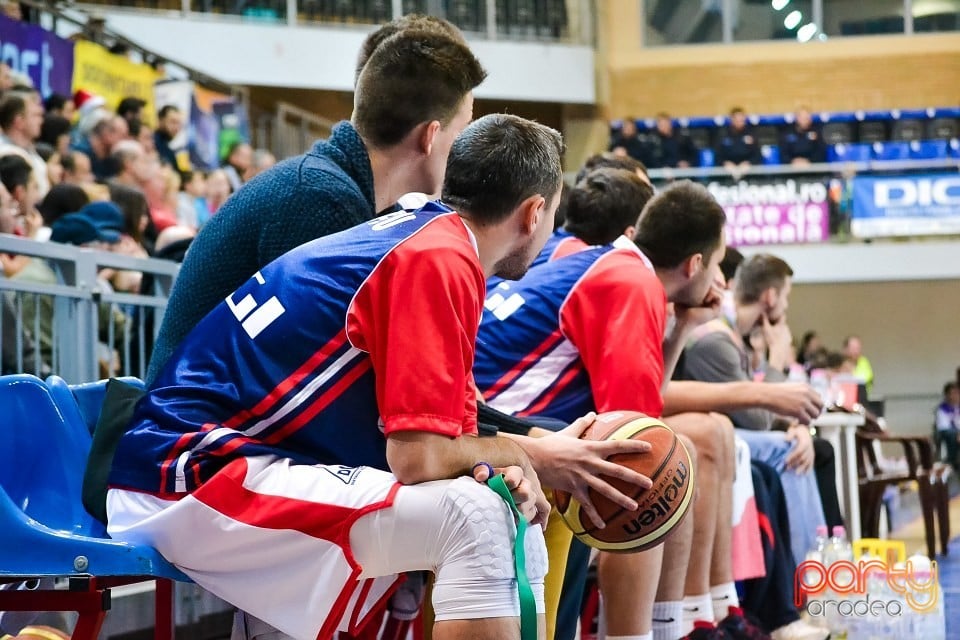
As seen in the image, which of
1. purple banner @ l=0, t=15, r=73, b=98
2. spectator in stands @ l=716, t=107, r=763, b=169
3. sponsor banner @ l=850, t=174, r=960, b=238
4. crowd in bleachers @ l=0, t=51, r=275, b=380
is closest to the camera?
crowd in bleachers @ l=0, t=51, r=275, b=380

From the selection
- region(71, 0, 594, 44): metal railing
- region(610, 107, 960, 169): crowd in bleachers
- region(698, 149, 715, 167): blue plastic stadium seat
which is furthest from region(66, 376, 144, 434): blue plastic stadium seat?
region(698, 149, 715, 167): blue plastic stadium seat

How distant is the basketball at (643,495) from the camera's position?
253cm

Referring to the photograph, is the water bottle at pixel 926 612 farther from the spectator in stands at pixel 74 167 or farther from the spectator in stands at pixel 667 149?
the spectator in stands at pixel 667 149

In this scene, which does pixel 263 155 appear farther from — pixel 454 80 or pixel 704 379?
pixel 454 80

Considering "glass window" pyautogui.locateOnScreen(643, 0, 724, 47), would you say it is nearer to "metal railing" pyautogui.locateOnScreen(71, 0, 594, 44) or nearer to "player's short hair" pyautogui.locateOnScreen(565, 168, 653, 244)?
"metal railing" pyautogui.locateOnScreen(71, 0, 594, 44)

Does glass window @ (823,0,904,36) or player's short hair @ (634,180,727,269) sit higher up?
glass window @ (823,0,904,36)

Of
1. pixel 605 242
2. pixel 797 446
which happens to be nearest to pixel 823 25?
pixel 797 446

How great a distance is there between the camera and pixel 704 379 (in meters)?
4.57

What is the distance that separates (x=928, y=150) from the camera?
16438 mm

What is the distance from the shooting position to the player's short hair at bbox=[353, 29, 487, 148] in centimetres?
244

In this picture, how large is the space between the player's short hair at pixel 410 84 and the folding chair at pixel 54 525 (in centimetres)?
82

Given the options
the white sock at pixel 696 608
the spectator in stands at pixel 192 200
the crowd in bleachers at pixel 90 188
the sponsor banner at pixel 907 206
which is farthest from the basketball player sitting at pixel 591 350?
the sponsor banner at pixel 907 206

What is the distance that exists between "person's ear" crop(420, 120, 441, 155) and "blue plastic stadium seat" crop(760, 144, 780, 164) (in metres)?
14.9

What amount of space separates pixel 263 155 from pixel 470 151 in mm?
9290
